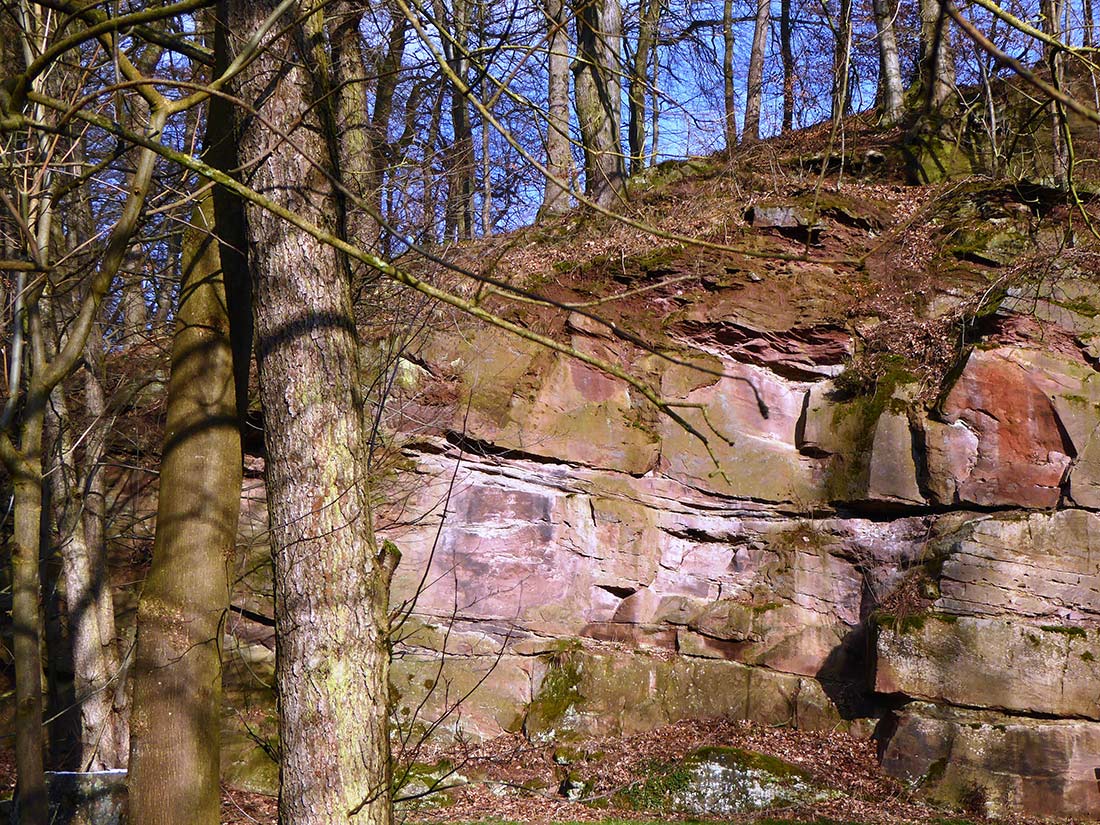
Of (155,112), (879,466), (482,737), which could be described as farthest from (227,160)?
(879,466)

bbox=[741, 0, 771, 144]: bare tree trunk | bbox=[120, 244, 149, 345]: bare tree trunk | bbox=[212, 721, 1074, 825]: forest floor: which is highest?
bbox=[741, 0, 771, 144]: bare tree trunk

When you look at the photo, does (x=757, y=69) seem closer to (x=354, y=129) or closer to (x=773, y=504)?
(x=773, y=504)

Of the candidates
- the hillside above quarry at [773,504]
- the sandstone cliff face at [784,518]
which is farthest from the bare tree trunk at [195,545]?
the sandstone cliff face at [784,518]

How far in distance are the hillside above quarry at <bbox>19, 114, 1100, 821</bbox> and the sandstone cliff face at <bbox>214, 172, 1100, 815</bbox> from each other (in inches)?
1.3

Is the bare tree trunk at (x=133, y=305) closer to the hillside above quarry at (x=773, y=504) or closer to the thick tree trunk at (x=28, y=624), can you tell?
the hillside above quarry at (x=773, y=504)

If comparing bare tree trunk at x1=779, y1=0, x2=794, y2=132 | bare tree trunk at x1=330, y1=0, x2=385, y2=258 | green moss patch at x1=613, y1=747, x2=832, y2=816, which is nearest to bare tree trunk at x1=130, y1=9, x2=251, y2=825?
bare tree trunk at x1=330, y1=0, x2=385, y2=258

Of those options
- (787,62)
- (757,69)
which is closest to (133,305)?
(757,69)

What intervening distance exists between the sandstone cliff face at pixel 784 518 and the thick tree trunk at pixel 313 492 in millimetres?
6266

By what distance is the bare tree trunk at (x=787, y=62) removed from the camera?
765 inches

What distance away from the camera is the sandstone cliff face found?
9547 millimetres

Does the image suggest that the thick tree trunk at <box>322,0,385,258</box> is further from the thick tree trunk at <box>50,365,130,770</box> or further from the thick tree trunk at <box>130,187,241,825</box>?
the thick tree trunk at <box>50,365,130,770</box>

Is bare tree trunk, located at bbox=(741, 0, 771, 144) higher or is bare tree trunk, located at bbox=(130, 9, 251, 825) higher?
bare tree trunk, located at bbox=(741, 0, 771, 144)

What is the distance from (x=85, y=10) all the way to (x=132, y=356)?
28.8 ft

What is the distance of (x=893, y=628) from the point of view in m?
9.66
